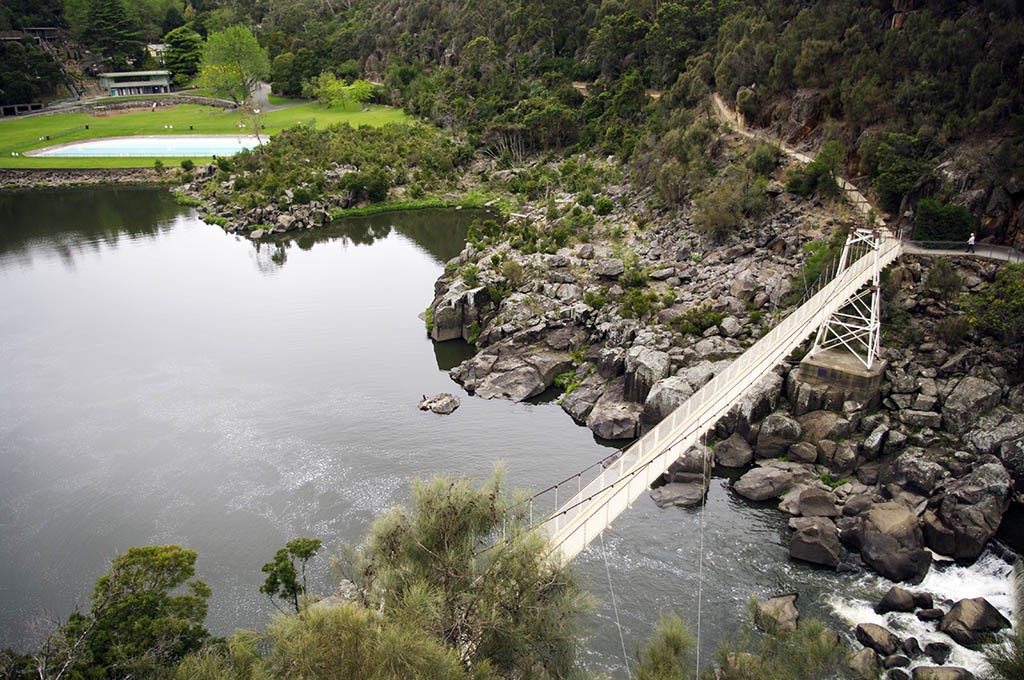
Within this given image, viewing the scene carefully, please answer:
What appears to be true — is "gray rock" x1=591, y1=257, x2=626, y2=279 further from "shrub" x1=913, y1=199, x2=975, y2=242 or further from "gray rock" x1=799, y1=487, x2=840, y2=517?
"gray rock" x1=799, y1=487, x2=840, y2=517

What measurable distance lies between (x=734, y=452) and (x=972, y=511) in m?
8.22

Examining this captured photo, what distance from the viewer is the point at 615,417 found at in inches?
1241

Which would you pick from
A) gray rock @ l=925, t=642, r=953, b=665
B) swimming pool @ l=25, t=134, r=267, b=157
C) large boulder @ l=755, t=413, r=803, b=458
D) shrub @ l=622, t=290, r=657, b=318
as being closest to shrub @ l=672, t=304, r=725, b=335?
shrub @ l=622, t=290, r=657, b=318

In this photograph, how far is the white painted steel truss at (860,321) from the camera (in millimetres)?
29942

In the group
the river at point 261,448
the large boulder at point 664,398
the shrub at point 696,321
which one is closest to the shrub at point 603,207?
the river at point 261,448

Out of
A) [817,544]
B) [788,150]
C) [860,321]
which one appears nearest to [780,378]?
[860,321]

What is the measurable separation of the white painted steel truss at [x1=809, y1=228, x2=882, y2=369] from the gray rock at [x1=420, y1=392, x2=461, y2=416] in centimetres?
1617

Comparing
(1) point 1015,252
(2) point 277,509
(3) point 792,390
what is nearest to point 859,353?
(3) point 792,390

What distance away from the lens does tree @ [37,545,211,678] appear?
51.6 feet

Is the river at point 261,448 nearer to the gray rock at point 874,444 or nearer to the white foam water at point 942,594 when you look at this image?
the white foam water at point 942,594

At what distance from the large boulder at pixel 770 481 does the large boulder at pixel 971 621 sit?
22.9 feet

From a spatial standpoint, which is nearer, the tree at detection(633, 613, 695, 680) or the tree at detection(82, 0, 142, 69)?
the tree at detection(633, 613, 695, 680)

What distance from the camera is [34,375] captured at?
125 feet

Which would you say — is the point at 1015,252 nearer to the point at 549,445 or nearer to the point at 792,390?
the point at 792,390
